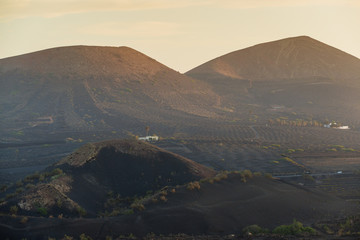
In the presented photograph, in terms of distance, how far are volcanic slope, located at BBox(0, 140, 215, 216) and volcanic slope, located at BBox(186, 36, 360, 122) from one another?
9420 centimetres

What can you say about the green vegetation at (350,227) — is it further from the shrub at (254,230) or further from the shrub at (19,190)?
the shrub at (19,190)

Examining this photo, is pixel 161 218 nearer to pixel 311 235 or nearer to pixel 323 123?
pixel 311 235

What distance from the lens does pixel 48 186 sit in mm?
34938

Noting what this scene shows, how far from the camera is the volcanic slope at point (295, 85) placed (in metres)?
147

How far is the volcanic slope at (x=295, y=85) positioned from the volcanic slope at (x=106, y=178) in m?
94.2

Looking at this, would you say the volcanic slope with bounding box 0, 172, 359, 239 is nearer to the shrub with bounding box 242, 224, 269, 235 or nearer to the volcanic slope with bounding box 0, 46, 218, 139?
the shrub with bounding box 242, 224, 269, 235

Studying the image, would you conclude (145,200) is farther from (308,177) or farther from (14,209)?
(308,177)

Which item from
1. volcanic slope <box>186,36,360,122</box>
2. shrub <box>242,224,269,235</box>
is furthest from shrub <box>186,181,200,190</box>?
volcanic slope <box>186,36,360,122</box>

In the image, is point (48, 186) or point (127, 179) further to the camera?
point (127, 179)

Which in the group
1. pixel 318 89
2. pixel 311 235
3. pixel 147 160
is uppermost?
pixel 318 89

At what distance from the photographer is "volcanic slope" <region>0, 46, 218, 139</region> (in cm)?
11032

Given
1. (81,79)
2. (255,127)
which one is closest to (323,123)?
(255,127)

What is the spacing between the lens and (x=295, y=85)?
168m

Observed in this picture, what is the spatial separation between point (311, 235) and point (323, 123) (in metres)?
94.6
